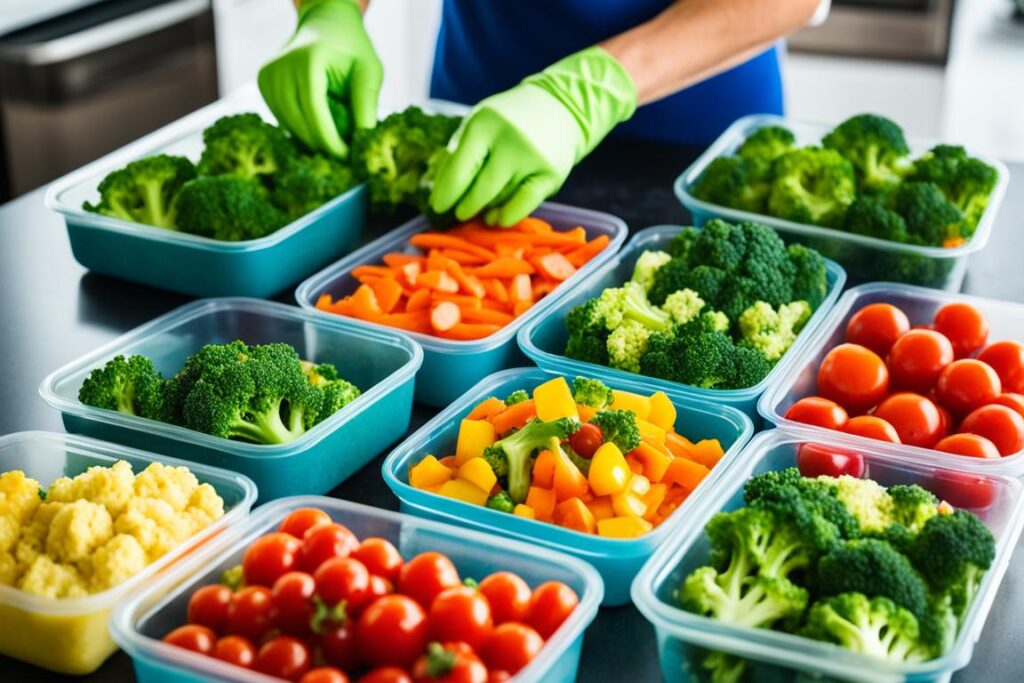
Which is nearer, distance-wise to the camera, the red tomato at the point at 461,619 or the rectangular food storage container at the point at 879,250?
the red tomato at the point at 461,619

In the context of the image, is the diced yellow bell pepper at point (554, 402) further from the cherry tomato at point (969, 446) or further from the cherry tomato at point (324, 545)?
the cherry tomato at point (969, 446)

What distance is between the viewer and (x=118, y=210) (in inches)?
92.9

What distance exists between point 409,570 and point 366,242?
1233mm

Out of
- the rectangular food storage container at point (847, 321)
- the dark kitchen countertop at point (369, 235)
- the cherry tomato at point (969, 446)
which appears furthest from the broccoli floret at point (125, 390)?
the cherry tomato at point (969, 446)

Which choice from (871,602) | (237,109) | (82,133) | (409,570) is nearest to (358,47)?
(237,109)

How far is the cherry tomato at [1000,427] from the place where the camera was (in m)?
1.81

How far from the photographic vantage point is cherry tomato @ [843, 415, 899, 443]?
1810mm

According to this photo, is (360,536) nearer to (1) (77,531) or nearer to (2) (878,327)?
(1) (77,531)

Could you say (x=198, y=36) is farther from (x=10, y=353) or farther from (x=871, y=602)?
(x=871, y=602)

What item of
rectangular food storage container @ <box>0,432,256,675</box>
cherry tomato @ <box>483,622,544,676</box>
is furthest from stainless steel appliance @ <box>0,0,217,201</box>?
cherry tomato @ <box>483,622,544,676</box>

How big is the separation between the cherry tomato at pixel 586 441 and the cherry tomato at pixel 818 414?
0.35m

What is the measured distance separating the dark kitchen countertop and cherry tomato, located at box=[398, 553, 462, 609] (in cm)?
21

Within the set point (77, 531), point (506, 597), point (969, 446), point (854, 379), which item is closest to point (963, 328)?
point (854, 379)

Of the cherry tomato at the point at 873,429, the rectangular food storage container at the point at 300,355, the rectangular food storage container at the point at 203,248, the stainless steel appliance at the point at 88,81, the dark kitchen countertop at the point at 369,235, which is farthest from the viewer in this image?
the stainless steel appliance at the point at 88,81
